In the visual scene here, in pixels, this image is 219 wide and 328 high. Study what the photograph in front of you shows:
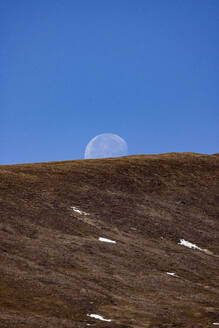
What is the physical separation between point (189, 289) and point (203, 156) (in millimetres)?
44771

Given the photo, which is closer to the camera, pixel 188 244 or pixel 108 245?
pixel 108 245

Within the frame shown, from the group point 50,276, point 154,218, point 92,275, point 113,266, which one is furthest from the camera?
point 154,218

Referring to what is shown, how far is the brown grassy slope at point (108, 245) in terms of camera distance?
16.4 metres

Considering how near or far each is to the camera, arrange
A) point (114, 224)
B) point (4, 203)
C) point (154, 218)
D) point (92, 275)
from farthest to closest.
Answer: point (154, 218) → point (114, 224) → point (4, 203) → point (92, 275)

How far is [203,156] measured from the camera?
64250 millimetres

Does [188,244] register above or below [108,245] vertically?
above

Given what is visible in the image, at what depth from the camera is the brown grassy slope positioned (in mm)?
16391

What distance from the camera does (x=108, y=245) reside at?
27.5 meters

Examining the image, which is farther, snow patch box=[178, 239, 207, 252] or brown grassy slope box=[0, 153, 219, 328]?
snow patch box=[178, 239, 207, 252]

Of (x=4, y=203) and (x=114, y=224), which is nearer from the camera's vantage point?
(x=4, y=203)

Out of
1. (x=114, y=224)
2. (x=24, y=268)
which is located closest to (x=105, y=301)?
(x=24, y=268)

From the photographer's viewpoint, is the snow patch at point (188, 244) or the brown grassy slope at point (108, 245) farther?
the snow patch at point (188, 244)

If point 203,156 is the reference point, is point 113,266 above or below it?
below

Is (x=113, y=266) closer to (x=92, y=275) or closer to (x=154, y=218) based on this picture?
(x=92, y=275)
